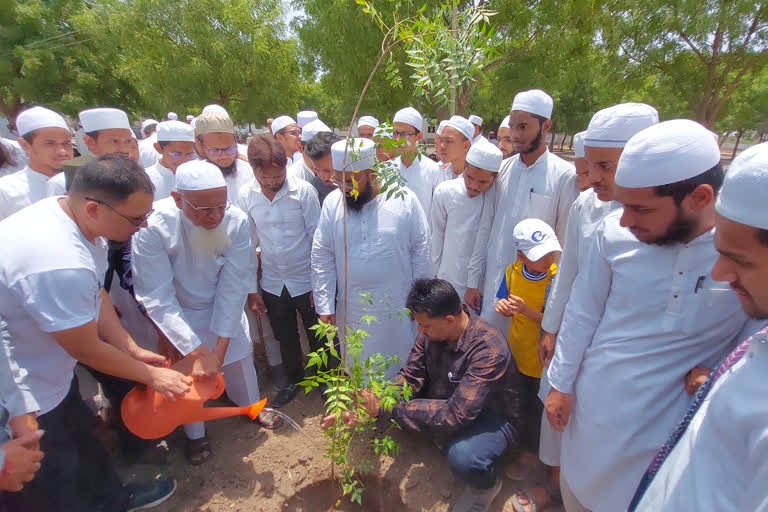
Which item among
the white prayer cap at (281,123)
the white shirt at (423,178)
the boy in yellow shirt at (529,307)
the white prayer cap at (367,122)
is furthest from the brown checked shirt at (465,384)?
the white prayer cap at (367,122)

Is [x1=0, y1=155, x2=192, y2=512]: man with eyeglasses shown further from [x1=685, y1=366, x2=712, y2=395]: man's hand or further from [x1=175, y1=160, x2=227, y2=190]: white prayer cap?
[x1=685, y1=366, x2=712, y2=395]: man's hand

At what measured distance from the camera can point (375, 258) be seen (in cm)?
281

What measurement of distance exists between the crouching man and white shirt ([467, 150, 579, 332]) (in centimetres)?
69

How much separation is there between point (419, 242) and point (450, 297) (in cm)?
71

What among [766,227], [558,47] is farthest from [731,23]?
[766,227]

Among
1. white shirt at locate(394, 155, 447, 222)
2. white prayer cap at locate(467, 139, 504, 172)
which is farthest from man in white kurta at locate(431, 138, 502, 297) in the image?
white shirt at locate(394, 155, 447, 222)

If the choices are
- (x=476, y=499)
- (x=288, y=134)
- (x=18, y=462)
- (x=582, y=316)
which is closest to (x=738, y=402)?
(x=582, y=316)

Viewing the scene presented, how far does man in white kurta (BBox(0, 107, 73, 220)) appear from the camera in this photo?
2.96 meters

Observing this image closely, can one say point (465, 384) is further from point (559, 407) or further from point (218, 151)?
point (218, 151)

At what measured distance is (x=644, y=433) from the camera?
157 cm

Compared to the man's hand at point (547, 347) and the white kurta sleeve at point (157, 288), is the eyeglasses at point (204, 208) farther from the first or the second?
the man's hand at point (547, 347)

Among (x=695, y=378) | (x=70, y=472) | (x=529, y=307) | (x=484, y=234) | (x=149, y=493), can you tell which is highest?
(x=484, y=234)

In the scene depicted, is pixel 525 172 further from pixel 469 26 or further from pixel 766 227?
pixel 766 227

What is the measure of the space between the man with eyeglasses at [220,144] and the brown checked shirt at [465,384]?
6.78ft
